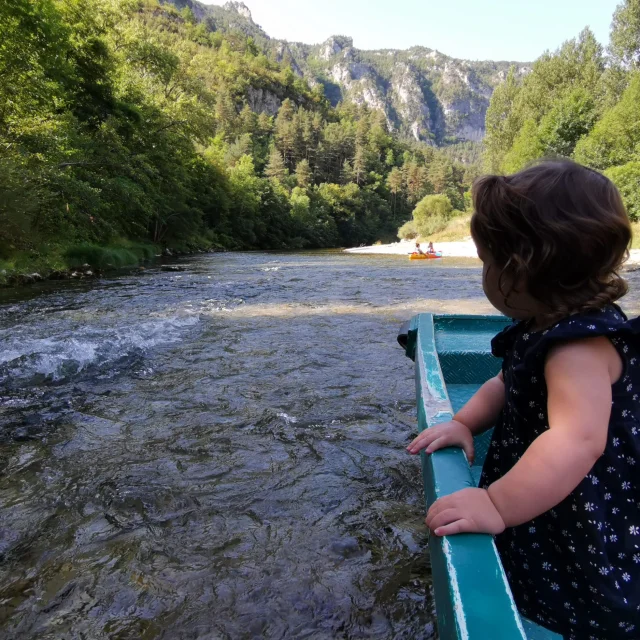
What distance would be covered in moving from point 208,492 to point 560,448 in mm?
1782

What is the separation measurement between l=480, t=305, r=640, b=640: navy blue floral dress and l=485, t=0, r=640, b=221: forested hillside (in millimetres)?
24896

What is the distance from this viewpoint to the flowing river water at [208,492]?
1606 millimetres

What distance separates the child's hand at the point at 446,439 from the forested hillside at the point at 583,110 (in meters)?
24.8

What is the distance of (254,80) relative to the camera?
104500 mm

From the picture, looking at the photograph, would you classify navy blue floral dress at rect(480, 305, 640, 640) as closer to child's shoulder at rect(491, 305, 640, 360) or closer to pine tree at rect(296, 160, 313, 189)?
child's shoulder at rect(491, 305, 640, 360)

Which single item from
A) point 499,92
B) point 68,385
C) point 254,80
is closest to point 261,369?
point 68,385

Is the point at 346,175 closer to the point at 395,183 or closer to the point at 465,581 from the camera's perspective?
the point at 395,183

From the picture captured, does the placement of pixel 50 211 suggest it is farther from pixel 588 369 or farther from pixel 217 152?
pixel 217 152

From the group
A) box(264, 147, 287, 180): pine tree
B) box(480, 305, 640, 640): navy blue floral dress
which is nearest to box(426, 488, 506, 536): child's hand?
box(480, 305, 640, 640): navy blue floral dress

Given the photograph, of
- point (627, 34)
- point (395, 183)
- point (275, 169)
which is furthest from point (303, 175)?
point (627, 34)

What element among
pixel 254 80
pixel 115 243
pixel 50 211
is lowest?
pixel 115 243

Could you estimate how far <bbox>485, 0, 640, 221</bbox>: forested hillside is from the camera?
25.8m

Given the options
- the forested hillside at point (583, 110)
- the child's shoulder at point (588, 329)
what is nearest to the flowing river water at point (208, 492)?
the child's shoulder at point (588, 329)

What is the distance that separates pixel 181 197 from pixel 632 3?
91.7 ft
